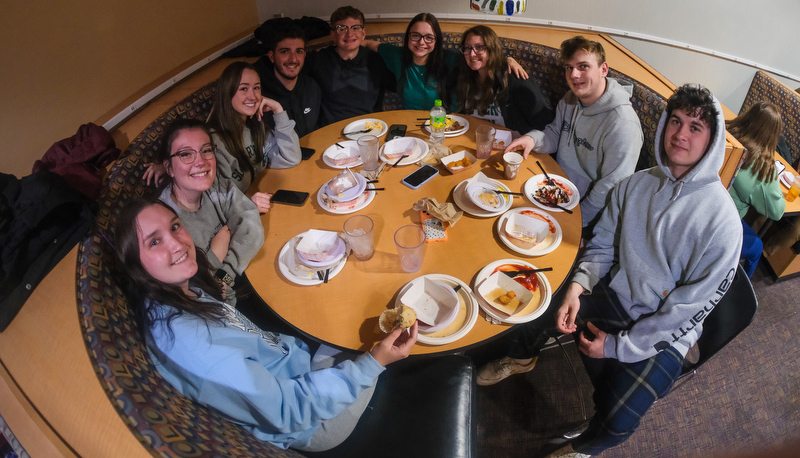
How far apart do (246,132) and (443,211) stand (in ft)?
4.81

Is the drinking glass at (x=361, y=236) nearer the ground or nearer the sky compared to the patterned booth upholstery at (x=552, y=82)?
nearer the ground

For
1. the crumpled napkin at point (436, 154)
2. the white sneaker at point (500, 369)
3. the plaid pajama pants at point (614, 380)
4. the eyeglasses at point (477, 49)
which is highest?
the eyeglasses at point (477, 49)

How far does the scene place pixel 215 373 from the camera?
118 centimetres

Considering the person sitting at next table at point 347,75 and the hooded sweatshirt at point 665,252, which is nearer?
the hooded sweatshirt at point 665,252

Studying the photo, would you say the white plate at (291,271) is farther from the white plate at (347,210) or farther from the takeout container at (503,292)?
the takeout container at (503,292)

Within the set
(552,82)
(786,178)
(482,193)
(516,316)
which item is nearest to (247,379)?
(516,316)

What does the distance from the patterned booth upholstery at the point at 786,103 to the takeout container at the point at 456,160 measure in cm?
265

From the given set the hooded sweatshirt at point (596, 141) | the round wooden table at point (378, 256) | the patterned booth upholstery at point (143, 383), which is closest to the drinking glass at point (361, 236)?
the round wooden table at point (378, 256)

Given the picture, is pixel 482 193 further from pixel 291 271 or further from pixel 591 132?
pixel 291 271

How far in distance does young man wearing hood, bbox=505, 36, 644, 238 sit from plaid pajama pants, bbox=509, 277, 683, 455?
2.23ft

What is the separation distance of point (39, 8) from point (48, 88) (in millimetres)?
431

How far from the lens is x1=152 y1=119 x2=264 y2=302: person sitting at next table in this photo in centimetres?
182

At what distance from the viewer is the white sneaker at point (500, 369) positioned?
223 centimetres

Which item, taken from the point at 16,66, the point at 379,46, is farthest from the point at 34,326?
the point at 379,46
